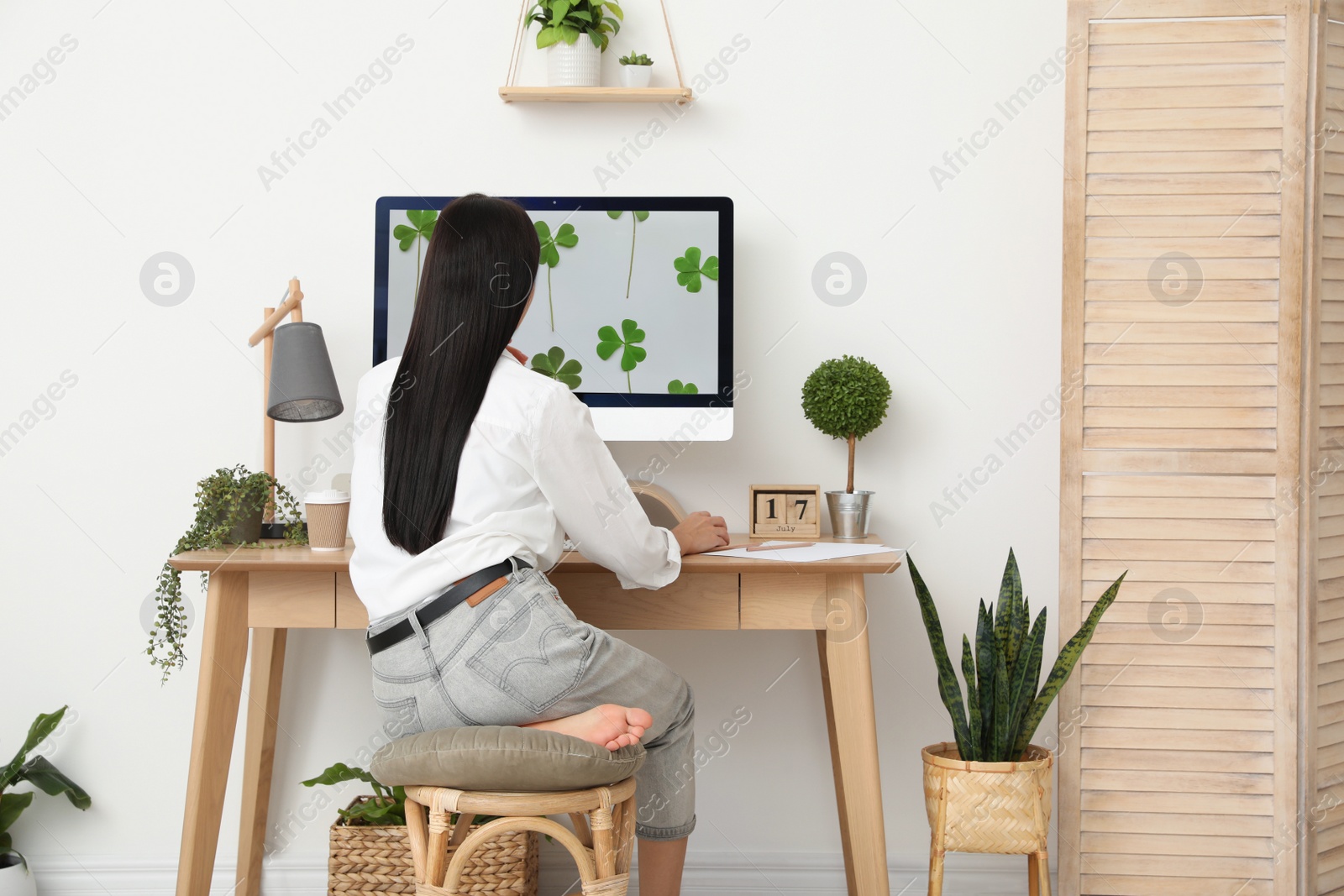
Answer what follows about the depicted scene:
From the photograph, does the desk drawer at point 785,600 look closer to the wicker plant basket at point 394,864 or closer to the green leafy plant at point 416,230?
the wicker plant basket at point 394,864

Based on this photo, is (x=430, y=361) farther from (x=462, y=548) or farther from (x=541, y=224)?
(x=541, y=224)

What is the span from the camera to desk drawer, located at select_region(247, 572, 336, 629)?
191 centimetres

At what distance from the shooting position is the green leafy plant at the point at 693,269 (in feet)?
7.27

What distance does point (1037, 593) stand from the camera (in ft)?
7.86

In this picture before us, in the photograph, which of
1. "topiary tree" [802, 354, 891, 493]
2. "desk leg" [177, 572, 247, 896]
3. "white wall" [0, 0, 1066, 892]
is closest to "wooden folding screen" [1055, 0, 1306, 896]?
"white wall" [0, 0, 1066, 892]

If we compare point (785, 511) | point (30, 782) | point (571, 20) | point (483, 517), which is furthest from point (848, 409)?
point (30, 782)

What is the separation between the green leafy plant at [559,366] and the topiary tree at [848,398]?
0.52m

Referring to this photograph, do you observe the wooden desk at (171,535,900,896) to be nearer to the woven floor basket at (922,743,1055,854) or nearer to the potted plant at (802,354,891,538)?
the woven floor basket at (922,743,1055,854)

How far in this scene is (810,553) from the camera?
1938mm

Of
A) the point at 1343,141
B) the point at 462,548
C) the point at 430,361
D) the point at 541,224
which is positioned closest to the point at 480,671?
the point at 462,548

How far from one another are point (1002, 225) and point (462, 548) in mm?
1562

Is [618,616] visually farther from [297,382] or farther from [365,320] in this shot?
[365,320]

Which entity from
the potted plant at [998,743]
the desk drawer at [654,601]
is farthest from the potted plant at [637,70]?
the potted plant at [998,743]

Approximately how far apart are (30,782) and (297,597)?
1.06 m
